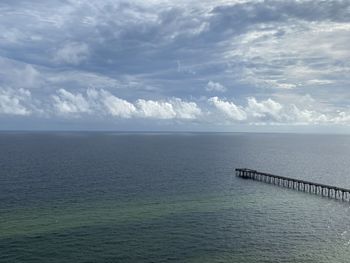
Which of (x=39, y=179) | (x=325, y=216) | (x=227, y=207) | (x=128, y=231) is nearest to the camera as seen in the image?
(x=128, y=231)

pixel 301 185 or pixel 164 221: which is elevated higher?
pixel 301 185

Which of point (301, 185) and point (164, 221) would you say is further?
point (301, 185)

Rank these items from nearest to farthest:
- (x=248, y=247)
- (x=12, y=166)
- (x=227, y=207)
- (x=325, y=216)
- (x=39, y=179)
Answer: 1. (x=248, y=247)
2. (x=325, y=216)
3. (x=227, y=207)
4. (x=39, y=179)
5. (x=12, y=166)

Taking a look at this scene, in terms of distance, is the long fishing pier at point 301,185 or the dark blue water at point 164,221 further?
the long fishing pier at point 301,185

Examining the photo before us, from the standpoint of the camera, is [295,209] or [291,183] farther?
[291,183]

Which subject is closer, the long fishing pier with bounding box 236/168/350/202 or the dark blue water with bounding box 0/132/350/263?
the dark blue water with bounding box 0/132/350/263

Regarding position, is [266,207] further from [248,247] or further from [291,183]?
[291,183]

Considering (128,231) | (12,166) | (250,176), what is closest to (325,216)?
(128,231)
